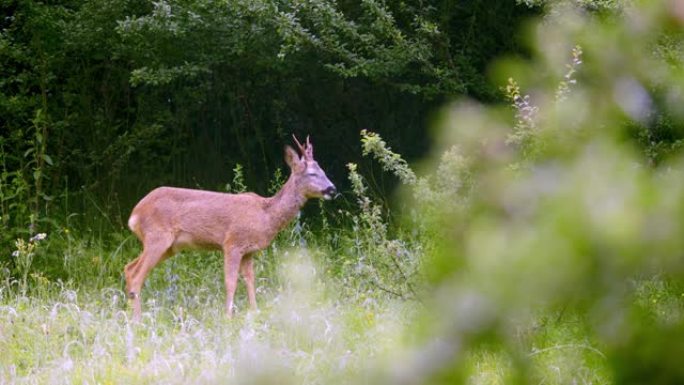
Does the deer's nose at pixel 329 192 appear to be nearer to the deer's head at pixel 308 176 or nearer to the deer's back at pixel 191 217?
the deer's head at pixel 308 176

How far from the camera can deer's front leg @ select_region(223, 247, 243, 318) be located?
8828 millimetres

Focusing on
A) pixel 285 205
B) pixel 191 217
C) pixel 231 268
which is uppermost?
pixel 285 205

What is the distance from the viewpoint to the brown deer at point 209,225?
9.03 meters

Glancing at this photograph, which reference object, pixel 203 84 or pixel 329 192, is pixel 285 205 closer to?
pixel 329 192

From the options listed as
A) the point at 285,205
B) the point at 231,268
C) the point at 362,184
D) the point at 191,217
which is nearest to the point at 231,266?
the point at 231,268

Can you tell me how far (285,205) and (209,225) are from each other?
669 millimetres

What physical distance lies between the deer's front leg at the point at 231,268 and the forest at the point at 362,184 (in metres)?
0.16

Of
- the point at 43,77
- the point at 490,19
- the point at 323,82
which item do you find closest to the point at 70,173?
the point at 43,77

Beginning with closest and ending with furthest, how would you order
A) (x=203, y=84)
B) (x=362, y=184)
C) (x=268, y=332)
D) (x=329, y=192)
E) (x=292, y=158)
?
(x=268, y=332), (x=362, y=184), (x=329, y=192), (x=292, y=158), (x=203, y=84)

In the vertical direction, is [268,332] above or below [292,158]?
below

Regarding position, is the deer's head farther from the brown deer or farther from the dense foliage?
the dense foliage

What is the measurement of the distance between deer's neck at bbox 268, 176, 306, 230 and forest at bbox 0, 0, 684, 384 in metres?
0.26

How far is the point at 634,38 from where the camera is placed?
3.44 feet

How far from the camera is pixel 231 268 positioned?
29.5 feet
